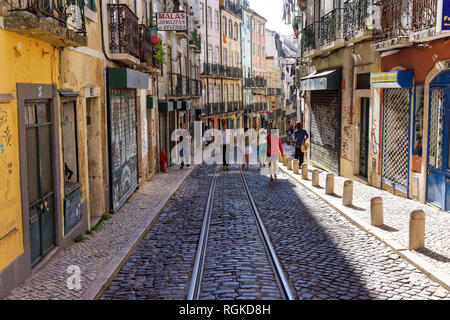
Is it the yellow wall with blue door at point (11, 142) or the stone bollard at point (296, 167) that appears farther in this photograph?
the stone bollard at point (296, 167)

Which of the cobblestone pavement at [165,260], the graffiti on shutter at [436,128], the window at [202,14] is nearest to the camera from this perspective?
the cobblestone pavement at [165,260]

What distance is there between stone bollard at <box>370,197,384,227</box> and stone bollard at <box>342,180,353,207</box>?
2210mm

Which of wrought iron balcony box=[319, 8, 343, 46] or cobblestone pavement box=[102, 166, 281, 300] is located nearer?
cobblestone pavement box=[102, 166, 281, 300]

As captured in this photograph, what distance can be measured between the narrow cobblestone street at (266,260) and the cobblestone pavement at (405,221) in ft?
1.18

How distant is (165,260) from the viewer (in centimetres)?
861

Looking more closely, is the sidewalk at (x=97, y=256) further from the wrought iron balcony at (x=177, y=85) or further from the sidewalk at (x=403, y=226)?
the wrought iron balcony at (x=177, y=85)

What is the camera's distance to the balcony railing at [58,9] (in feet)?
22.3

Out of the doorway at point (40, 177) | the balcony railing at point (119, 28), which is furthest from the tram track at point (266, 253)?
the balcony railing at point (119, 28)

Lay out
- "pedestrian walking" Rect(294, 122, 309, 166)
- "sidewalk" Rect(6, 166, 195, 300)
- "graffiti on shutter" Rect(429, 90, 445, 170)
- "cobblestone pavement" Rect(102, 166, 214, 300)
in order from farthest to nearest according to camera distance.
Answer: "pedestrian walking" Rect(294, 122, 309, 166)
"graffiti on shutter" Rect(429, 90, 445, 170)
"cobblestone pavement" Rect(102, 166, 214, 300)
"sidewalk" Rect(6, 166, 195, 300)

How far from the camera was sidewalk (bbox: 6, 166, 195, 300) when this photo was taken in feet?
22.3

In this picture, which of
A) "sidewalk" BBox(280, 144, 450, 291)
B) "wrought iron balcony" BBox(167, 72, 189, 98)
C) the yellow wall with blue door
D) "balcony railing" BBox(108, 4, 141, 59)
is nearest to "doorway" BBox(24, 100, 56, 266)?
the yellow wall with blue door

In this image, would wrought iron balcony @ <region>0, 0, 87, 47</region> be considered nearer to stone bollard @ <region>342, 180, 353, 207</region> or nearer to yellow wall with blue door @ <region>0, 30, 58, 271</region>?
yellow wall with blue door @ <region>0, 30, 58, 271</region>

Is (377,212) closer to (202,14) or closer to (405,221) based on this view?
(405,221)

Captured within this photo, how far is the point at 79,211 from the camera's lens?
10.1m
